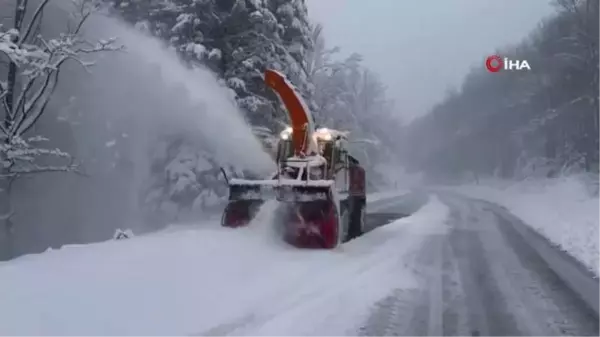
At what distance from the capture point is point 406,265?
Answer: 1009cm

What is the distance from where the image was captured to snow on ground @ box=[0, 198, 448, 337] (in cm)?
538

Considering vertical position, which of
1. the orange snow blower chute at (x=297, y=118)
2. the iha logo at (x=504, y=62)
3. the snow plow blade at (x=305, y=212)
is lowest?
the snow plow blade at (x=305, y=212)

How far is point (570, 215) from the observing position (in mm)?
18438

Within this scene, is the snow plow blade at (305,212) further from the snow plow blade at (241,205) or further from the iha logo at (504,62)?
the iha logo at (504,62)

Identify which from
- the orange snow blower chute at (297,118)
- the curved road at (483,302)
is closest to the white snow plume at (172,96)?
the orange snow blower chute at (297,118)

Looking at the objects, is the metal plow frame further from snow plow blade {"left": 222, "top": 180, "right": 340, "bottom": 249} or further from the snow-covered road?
the snow-covered road

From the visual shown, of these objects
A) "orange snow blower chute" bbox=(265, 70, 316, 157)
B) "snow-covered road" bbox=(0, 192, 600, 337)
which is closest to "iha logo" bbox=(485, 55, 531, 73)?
"orange snow blower chute" bbox=(265, 70, 316, 157)

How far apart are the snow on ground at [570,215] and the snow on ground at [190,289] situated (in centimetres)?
→ 453

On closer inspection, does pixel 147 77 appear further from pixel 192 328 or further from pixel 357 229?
pixel 192 328

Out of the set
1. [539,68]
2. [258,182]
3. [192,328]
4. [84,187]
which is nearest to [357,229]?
[258,182]

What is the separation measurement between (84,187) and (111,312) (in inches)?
935

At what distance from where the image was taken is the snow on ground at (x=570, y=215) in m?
12.3

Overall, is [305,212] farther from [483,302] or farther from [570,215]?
[570,215]

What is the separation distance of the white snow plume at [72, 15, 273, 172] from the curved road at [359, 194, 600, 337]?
4.81m
